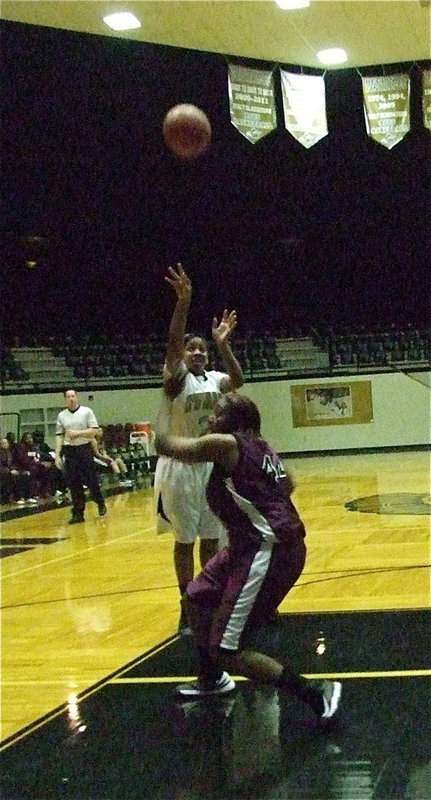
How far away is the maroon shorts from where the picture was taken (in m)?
4.31

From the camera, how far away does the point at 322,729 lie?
165 inches

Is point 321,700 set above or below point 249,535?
below

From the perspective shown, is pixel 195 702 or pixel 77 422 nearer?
pixel 195 702

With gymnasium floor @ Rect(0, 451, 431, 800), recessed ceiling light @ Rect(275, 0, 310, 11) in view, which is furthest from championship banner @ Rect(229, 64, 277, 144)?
gymnasium floor @ Rect(0, 451, 431, 800)

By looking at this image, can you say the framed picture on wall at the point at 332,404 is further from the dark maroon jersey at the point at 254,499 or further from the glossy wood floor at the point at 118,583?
the dark maroon jersey at the point at 254,499

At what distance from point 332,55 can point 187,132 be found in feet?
33.4

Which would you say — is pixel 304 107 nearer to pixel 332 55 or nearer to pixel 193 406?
pixel 332 55

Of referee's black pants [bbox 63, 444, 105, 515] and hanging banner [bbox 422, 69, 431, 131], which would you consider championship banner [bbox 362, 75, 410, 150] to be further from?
referee's black pants [bbox 63, 444, 105, 515]

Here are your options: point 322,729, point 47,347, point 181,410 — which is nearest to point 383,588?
point 181,410

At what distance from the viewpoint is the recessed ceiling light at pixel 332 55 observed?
17.2m

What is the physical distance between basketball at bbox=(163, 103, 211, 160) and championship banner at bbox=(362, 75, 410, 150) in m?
7.34

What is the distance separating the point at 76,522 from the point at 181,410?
723 cm

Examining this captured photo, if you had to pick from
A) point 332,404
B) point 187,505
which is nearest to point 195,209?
point 332,404

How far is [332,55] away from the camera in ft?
57.2
